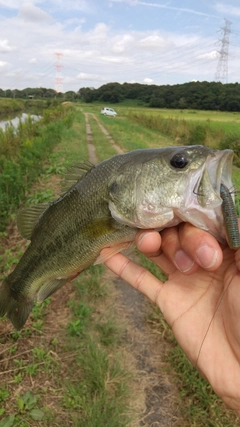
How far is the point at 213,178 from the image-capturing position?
1635 millimetres

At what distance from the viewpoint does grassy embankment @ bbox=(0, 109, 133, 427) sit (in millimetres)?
3141

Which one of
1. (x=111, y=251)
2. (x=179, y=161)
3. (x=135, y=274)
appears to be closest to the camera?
(x=179, y=161)

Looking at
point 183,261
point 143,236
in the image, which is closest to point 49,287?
point 143,236

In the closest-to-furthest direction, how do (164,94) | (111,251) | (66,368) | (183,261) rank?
1. (183,261)
2. (111,251)
3. (66,368)
4. (164,94)

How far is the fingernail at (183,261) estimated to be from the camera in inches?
74.5

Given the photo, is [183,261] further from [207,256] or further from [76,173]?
[76,173]

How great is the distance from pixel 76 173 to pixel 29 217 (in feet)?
1.78

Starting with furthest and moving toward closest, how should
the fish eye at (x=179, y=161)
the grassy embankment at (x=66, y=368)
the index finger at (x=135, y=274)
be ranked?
the grassy embankment at (x=66, y=368) < the index finger at (x=135, y=274) < the fish eye at (x=179, y=161)

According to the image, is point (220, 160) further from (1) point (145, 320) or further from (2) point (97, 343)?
(1) point (145, 320)

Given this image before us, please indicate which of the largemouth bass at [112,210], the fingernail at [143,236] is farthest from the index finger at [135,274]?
the fingernail at [143,236]

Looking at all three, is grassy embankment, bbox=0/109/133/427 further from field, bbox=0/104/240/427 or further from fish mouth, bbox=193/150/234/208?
fish mouth, bbox=193/150/234/208

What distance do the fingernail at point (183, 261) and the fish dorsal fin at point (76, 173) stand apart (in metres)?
0.85

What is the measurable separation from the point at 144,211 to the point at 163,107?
81282 mm

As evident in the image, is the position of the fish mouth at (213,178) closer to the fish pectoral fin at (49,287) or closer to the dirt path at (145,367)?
the fish pectoral fin at (49,287)
